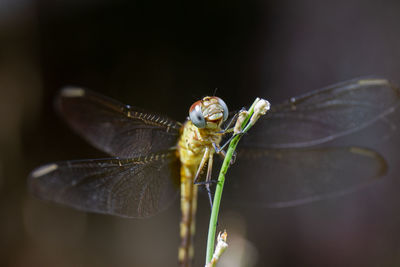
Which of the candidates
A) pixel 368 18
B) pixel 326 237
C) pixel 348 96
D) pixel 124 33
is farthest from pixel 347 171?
pixel 124 33

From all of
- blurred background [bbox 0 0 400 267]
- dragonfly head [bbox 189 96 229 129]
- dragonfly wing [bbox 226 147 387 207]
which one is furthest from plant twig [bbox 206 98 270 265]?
blurred background [bbox 0 0 400 267]

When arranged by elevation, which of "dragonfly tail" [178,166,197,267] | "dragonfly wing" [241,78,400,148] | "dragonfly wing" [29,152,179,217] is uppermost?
"dragonfly wing" [241,78,400,148]

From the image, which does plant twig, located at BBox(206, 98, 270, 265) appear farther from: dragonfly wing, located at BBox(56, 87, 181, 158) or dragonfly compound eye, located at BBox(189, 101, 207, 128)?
dragonfly wing, located at BBox(56, 87, 181, 158)

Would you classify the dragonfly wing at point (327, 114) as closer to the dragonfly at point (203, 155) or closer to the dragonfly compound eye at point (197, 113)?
the dragonfly at point (203, 155)

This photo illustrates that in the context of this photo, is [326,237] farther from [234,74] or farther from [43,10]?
[43,10]

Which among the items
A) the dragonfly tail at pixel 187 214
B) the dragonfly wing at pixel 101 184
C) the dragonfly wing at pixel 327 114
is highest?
the dragonfly wing at pixel 327 114

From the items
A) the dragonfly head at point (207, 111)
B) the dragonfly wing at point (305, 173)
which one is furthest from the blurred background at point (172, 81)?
the dragonfly head at point (207, 111)

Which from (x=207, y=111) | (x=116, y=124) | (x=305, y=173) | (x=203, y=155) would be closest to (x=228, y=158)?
(x=207, y=111)
